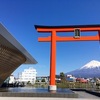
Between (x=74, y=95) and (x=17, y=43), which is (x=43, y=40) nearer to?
(x=17, y=43)

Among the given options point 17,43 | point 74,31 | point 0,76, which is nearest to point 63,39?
point 74,31

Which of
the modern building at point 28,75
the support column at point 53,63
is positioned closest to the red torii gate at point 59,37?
the support column at point 53,63

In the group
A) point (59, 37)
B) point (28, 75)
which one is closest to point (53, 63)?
point (59, 37)

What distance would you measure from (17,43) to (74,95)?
647 cm

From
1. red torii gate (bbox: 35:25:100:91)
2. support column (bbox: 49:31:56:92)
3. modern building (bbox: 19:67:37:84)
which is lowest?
support column (bbox: 49:31:56:92)

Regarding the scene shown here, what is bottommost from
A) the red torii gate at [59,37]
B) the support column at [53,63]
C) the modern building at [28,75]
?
the support column at [53,63]

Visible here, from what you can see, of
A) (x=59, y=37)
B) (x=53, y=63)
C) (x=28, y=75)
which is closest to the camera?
(x=53, y=63)

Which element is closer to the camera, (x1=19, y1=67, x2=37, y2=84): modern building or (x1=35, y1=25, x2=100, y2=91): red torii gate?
(x1=35, y1=25, x2=100, y2=91): red torii gate

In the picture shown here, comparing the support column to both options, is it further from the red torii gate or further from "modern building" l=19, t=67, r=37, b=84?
"modern building" l=19, t=67, r=37, b=84

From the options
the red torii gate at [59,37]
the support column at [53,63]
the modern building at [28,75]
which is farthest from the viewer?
the modern building at [28,75]

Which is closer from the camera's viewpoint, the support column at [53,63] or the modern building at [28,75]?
the support column at [53,63]

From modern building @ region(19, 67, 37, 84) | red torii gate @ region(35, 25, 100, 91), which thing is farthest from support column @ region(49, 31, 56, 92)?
modern building @ region(19, 67, 37, 84)

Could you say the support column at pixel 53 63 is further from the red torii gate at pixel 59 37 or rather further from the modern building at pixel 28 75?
the modern building at pixel 28 75

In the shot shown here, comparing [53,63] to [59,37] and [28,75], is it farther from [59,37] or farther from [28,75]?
[28,75]
